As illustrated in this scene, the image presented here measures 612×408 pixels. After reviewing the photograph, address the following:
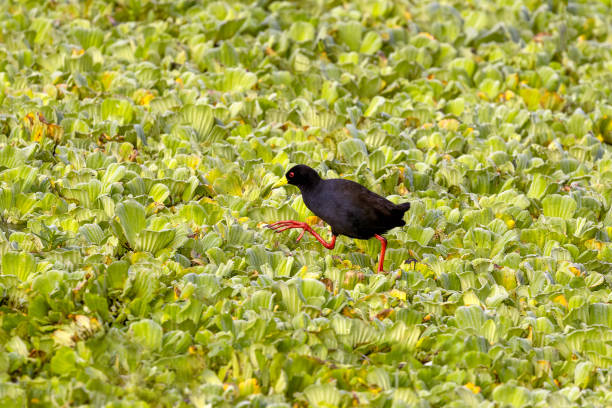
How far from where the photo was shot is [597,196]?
667 centimetres

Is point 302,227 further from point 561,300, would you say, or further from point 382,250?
point 561,300

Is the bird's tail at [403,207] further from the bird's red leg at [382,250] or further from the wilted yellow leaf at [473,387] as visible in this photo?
the wilted yellow leaf at [473,387]

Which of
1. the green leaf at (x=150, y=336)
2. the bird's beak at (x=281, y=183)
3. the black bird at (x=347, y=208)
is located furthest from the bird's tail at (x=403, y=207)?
the green leaf at (x=150, y=336)

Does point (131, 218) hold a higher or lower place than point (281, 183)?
higher

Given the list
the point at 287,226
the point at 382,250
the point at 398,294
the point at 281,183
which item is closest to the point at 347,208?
the point at 382,250

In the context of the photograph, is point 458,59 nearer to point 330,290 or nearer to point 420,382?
point 330,290

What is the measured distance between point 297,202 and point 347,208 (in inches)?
29.9

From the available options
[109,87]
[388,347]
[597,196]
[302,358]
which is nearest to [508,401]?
[388,347]

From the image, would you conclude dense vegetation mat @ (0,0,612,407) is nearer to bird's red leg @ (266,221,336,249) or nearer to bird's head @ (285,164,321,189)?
bird's red leg @ (266,221,336,249)

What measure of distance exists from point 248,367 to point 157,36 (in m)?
5.20

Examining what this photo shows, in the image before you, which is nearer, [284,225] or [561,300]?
[561,300]

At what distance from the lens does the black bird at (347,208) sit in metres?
5.39

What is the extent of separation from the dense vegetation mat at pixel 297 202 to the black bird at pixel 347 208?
20 cm

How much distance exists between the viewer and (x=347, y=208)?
541cm
